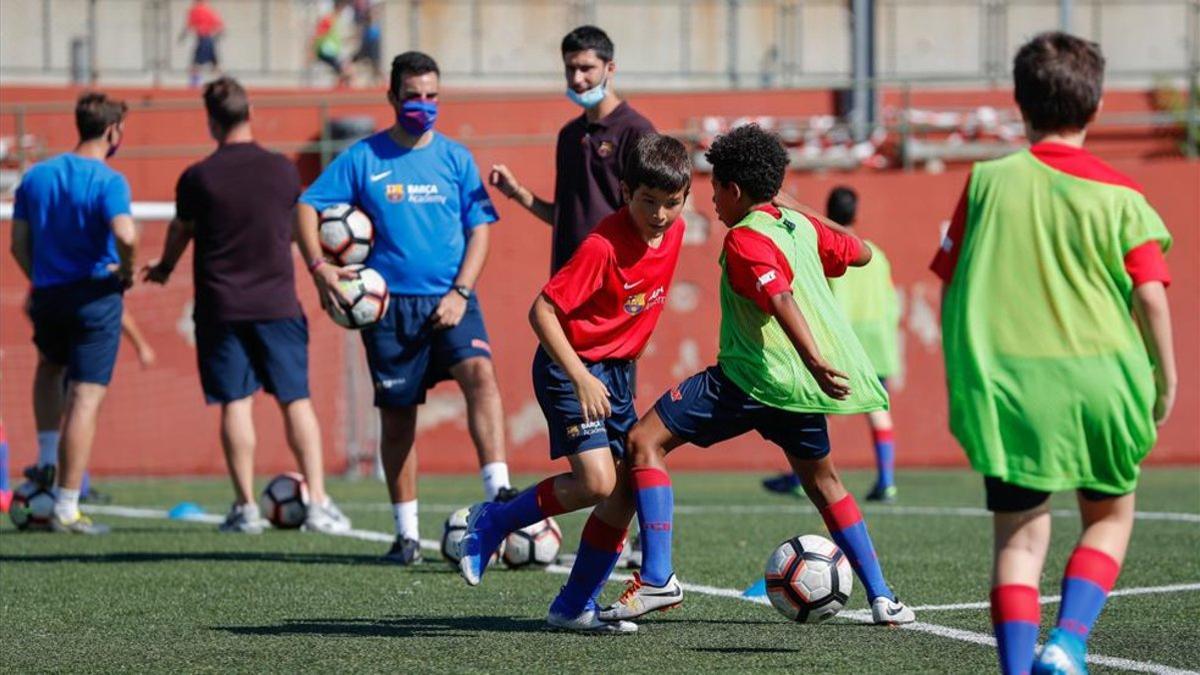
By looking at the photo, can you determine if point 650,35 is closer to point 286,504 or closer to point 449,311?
point 286,504

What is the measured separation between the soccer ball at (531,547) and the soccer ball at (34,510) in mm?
3250

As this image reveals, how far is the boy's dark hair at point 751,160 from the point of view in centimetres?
594

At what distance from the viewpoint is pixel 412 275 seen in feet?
26.8

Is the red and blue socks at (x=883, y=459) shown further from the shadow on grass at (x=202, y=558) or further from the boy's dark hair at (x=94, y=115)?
the boy's dark hair at (x=94, y=115)

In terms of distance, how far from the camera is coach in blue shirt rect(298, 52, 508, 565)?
813 cm

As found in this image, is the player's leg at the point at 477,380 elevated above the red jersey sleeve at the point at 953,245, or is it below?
below

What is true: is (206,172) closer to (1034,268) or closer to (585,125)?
(585,125)

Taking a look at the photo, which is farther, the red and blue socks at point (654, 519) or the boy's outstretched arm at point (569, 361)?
the red and blue socks at point (654, 519)

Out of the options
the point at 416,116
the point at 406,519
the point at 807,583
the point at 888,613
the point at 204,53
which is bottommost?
the point at 406,519

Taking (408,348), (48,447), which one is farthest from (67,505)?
(408,348)

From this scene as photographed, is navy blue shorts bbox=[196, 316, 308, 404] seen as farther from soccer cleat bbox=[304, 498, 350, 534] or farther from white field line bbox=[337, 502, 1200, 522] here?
white field line bbox=[337, 502, 1200, 522]

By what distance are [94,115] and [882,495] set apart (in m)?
5.52

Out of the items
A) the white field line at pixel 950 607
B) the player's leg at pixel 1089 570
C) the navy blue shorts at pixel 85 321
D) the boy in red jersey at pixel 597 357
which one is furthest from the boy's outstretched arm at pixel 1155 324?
the navy blue shorts at pixel 85 321

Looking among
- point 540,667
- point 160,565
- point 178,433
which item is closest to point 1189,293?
point 178,433
